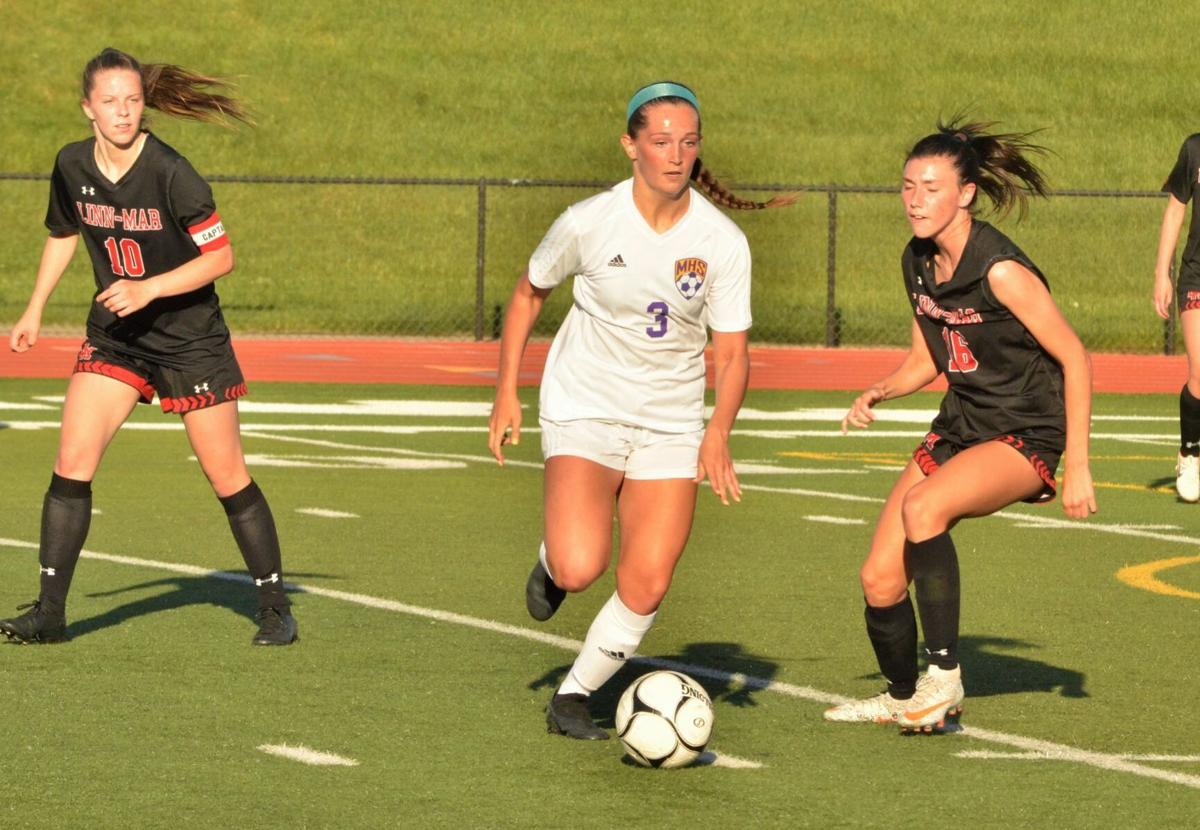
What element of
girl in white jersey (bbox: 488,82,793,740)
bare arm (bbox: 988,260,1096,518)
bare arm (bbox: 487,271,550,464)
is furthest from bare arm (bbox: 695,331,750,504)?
bare arm (bbox: 988,260,1096,518)

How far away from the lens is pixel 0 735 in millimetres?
6719

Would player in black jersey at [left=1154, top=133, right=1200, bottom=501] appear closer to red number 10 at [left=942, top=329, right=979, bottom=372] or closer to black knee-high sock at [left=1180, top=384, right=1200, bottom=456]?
black knee-high sock at [left=1180, top=384, right=1200, bottom=456]

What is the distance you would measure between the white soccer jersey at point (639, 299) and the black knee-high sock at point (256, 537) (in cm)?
196

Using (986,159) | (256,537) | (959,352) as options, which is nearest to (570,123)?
(256,537)

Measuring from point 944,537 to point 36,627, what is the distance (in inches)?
137

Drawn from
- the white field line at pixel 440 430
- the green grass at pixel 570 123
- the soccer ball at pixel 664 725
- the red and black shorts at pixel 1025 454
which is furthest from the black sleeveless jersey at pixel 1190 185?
the green grass at pixel 570 123

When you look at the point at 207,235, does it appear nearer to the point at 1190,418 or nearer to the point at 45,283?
the point at 45,283

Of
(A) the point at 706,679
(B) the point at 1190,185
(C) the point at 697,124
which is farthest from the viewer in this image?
(B) the point at 1190,185

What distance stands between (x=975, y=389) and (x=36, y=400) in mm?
13280

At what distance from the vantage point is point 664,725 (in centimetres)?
646

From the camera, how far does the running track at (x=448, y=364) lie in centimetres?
2242

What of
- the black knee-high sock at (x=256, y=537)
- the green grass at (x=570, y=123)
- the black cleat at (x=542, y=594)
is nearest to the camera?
the black cleat at (x=542, y=594)

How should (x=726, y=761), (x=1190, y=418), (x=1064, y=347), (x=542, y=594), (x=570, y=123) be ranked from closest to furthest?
(x=726, y=761) → (x=1064, y=347) → (x=542, y=594) → (x=1190, y=418) → (x=570, y=123)

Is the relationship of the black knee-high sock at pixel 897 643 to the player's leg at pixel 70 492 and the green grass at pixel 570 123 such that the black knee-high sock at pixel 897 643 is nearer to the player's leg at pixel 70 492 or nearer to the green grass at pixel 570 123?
the player's leg at pixel 70 492
